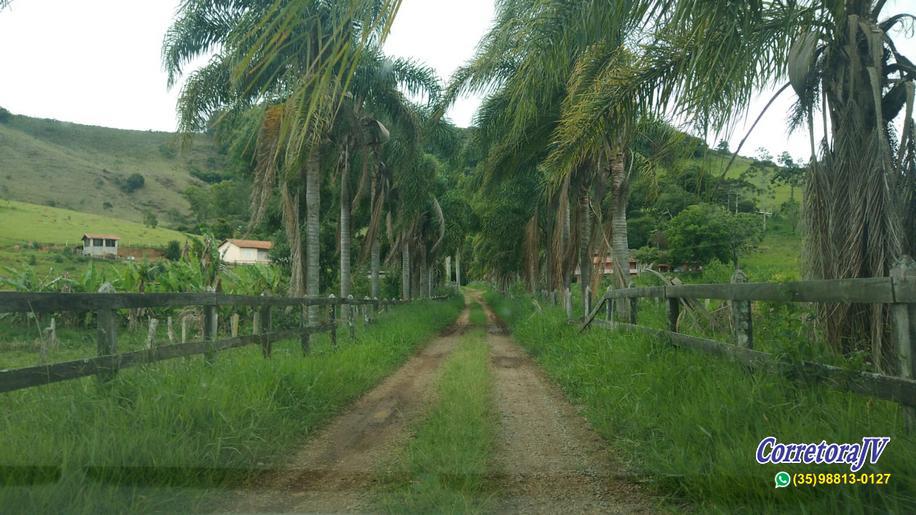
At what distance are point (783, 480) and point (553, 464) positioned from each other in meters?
1.72

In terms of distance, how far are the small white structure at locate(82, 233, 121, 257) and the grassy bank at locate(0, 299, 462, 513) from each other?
99.9 feet

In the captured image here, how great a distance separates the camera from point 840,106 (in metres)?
5.45

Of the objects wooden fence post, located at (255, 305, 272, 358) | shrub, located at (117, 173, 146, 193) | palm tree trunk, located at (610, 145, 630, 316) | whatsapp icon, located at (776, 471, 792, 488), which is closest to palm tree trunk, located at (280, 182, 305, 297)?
wooden fence post, located at (255, 305, 272, 358)

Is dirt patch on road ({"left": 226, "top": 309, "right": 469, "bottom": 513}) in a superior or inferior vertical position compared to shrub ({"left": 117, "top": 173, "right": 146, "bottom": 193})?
inferior

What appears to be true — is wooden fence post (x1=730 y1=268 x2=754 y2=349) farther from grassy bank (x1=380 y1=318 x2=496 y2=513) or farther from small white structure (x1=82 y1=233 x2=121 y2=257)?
small white structure (x1=82 y1=233 x2=121 y2=257)

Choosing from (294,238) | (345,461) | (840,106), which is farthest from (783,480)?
(294,238)

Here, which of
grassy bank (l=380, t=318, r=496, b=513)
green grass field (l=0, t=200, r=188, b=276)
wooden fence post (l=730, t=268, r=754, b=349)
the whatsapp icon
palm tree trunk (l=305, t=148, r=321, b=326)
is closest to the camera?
the whatsapp icon

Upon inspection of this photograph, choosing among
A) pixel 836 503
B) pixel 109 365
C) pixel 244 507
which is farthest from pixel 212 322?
pixel 836 503

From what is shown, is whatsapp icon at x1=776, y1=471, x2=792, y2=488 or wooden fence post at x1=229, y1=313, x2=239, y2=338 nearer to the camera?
whatsapp icon at x1=776, y1=471, x2=792, y2=488

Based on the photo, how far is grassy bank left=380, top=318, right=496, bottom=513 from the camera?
3629 mm

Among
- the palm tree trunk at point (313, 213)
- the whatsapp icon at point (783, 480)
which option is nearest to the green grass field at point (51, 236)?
the palm tree trunk at point (313, 213)

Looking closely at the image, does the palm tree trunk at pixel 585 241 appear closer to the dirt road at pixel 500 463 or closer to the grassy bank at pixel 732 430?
the dirt road at pixel 500 463

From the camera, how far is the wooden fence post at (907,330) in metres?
3.18

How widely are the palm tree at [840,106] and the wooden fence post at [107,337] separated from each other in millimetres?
4729
